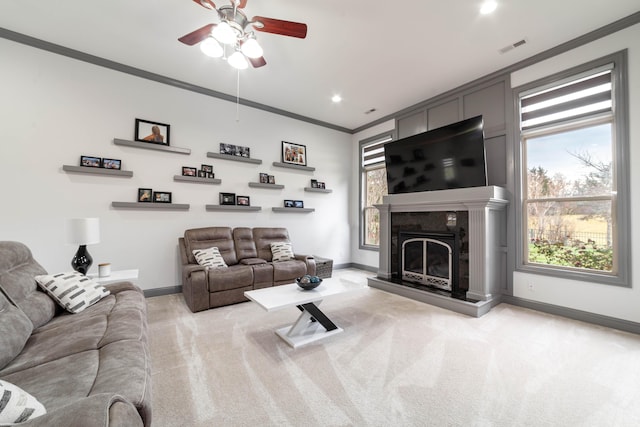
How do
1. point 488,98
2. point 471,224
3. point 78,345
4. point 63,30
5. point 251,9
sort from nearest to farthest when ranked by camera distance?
1. point 78,345
2. point 251,9
3. point 63,30
4. point 471,224
5. point 488,98

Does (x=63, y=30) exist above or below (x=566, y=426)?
above

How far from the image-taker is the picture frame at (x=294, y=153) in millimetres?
4934

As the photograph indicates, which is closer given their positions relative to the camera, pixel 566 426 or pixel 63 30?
pixel 566 426

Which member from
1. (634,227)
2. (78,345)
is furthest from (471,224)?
(78,345)

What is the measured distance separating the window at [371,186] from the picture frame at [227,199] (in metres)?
2.78

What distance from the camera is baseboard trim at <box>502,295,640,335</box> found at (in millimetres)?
2633

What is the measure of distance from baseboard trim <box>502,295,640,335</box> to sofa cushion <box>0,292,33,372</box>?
15.0ft

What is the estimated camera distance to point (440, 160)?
3768 mm

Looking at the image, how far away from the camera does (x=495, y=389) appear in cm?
175

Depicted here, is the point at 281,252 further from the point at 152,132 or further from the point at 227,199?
the point at 152,132

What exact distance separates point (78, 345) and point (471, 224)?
3795mm

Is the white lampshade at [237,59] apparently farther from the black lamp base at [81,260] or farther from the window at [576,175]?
the window at [576,175]

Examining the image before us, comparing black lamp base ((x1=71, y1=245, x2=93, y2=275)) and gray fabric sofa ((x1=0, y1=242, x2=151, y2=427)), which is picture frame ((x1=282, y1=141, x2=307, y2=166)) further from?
gray fabric sofa ((x1=0, y1=242, x2=151, y2=427))

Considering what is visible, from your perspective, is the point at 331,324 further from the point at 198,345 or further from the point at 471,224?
the point at 471,224
